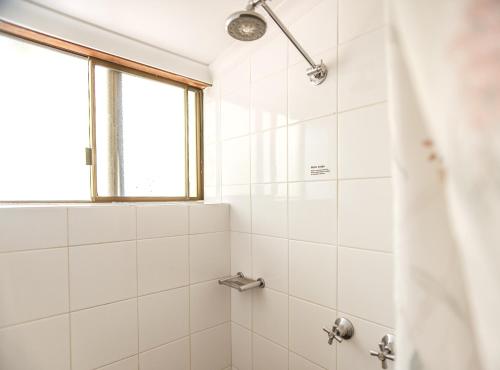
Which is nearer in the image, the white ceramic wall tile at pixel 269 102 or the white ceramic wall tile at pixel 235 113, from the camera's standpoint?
the white ceramic wall tile at pixel 269 102

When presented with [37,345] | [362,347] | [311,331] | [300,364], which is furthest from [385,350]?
[37,345]

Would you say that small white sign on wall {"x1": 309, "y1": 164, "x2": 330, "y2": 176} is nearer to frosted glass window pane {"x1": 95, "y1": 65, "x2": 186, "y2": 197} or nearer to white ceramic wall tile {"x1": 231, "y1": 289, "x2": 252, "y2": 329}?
white ceramic wall tile {"x1": 231, "y1": 289, "x2": 252, "y2": 329}

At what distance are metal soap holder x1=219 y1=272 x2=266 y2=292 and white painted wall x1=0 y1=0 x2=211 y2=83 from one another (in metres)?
1.07

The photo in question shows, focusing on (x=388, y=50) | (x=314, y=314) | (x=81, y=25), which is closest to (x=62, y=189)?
(x=81, y=25)

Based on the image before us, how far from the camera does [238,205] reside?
1.33 metres

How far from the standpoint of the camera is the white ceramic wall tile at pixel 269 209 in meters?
1.10

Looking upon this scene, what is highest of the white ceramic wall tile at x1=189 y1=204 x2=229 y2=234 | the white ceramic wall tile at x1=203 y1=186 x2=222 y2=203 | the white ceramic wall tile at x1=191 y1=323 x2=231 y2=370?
the white ceramic wall tile at x1=203 y1=186 x2=222 y2=203

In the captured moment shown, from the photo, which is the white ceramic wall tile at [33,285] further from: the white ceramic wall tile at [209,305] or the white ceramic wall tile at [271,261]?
the white ceramic wall tile at [271,261]

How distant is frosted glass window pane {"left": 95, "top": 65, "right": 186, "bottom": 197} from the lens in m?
1.26

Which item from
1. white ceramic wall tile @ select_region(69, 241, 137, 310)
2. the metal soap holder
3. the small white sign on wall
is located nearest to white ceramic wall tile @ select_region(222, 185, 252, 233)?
the metal soap holder

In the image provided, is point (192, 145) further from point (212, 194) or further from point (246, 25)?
point (246, 25)

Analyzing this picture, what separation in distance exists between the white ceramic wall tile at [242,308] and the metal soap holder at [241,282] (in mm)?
71

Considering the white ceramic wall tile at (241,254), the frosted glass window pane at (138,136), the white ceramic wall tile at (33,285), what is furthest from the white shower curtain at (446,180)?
the frosted glass window pane at (138,136)

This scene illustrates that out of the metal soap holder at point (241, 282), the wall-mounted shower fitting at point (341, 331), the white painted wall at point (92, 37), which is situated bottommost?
the wall-mounted shower fitting at point (341, 331)
